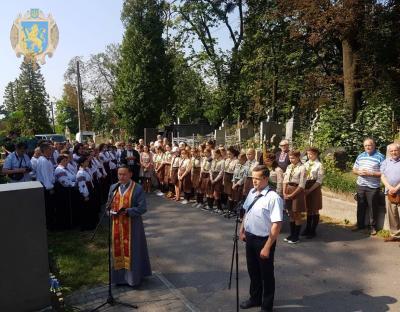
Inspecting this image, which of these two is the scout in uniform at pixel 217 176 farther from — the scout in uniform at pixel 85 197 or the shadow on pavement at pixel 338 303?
the shadow on pavement at pixel 338 303

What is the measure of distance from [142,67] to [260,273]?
26.1 meters

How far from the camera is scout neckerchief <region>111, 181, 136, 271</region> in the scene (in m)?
6.04

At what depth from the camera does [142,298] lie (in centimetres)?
570

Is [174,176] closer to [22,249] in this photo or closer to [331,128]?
[331,128]

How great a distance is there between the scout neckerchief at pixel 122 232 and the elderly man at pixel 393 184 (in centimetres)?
467

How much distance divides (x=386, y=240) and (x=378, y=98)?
325 inches

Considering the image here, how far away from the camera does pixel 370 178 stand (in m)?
8.26

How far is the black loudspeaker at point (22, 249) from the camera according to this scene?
4.14 metres

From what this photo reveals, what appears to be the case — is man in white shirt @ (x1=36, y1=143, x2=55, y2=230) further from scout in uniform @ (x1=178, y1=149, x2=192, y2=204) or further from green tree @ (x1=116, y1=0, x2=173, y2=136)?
green tree @ (x1=116, y1=0, x2=173, y2=136)

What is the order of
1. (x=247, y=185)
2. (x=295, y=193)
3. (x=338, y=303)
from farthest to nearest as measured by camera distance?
1. (x=247, y=185)
2. (x=295, y=193)
3. (x=338, y=303)

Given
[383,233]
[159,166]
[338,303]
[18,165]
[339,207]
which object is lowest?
[338,303]

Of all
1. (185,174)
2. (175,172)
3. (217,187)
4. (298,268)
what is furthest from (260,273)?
(175,172)

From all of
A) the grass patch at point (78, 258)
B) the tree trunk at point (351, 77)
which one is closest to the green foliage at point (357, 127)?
the tree trunk at point (351, 77)

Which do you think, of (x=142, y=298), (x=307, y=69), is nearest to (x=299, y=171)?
(x=142, y=298)
